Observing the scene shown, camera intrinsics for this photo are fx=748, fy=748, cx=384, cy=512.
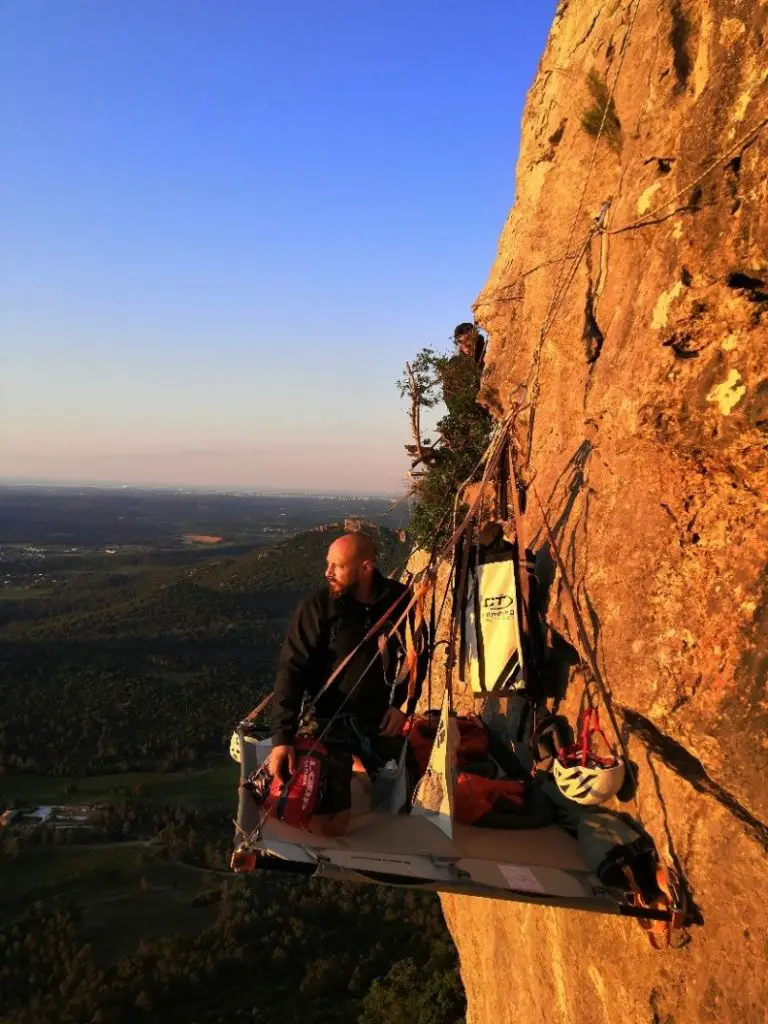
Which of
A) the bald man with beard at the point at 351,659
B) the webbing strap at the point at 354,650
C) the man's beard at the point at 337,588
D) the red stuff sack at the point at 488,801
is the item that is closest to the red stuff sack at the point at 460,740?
the bald man with beard at the point at 351,659

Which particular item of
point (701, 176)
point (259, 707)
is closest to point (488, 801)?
point (259, 707)

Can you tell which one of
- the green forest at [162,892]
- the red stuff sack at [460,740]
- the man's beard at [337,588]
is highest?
the man's beard at [337,588]

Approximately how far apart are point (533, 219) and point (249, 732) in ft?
19.9

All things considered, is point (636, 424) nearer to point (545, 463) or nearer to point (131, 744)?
point (545, 463)

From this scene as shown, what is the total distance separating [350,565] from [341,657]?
0.69 metres

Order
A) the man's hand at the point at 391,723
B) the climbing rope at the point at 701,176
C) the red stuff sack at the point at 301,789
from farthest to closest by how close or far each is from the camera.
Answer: the man's hand at the point at 391,723 < the red stuff sack at the point at 301,789 < the climbing rope at the point at 701,176

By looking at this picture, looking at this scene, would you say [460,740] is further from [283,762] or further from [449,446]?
[449,446]

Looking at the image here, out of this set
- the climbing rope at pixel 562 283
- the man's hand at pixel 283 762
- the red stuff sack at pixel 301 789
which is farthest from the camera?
the climbing rope at pixel 562 283

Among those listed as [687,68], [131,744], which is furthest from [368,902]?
[687,68]

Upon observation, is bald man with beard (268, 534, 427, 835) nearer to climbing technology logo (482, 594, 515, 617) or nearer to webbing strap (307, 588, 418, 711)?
webbing strap (307, 588, 418, 711)

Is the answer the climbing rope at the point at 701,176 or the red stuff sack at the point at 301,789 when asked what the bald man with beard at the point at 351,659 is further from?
the climbing rope at the point at 701,176

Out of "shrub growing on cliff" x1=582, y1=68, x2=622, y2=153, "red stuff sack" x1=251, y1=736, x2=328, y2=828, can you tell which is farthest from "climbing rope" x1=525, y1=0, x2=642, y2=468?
"red stuff sack" x1=251, y1=736, x2=328, y2=828

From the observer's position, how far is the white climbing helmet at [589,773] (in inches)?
177

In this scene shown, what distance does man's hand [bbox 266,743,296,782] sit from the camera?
5.00 m
